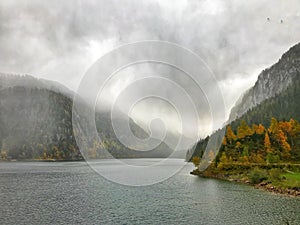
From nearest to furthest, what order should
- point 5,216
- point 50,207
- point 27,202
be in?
1. point 5,216
2. point 50,207
3. point 27,202

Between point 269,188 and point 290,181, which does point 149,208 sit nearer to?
point 269,188

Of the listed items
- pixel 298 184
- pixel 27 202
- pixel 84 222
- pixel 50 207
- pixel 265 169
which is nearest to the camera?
pixel 84 222

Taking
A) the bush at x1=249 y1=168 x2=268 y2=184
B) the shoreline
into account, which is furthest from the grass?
the bush at x1=249 y1=168 x2=268 y2=184

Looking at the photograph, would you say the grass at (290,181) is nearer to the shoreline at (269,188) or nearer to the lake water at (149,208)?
the shoreline at (269,188)

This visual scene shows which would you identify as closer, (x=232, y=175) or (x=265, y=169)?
(x=265, y=169)

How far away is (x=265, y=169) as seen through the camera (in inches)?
3863

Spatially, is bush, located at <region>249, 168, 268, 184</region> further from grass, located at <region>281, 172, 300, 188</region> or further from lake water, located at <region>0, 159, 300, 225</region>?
lake water, located at <region>0, 159, 300, 225</region>

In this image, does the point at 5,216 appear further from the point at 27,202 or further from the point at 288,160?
the point at 288,160

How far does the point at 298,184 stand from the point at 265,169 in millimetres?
26996

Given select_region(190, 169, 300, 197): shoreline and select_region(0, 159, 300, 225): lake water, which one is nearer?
select_region(0, 159, 300, 225): lake water

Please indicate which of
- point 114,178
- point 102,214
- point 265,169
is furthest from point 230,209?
point 114,178

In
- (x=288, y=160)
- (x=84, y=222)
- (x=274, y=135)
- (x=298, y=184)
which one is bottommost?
(x=84, y=222)

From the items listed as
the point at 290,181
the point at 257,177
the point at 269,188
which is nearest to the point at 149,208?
the point at 269,188

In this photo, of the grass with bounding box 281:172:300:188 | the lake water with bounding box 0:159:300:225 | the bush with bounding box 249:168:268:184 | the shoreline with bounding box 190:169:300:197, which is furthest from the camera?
the bush with bounding box 249:168:268:184
